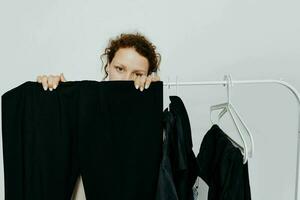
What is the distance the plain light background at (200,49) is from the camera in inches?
68.9

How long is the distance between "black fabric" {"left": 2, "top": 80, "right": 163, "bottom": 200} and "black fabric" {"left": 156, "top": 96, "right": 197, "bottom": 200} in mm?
39

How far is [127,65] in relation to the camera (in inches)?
58.3

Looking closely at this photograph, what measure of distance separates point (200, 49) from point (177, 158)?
2.78ft

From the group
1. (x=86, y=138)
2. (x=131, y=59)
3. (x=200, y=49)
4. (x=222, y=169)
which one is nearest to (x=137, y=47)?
(x=131, y=59)

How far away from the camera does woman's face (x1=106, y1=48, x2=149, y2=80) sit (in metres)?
1.47

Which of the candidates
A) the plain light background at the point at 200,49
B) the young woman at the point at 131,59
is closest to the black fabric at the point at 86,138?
the young woman at the point at 131,59

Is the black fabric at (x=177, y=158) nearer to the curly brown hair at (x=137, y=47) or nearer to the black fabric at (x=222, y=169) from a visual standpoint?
the black fabric at (x=222, y=169)

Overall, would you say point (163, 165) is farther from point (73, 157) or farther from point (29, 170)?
point (29, 170)

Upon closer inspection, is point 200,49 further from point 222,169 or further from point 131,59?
point 222,169

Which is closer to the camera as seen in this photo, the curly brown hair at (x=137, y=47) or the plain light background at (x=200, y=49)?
the curly brown hair at (x=137, y=47)

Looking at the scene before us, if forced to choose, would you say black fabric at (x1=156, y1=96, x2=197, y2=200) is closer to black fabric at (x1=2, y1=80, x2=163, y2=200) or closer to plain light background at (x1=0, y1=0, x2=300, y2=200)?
black fabric at (x1=2, y1=80, x2=163, y2=200)

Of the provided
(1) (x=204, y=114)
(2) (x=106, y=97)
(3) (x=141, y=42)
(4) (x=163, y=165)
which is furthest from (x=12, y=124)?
(1) (x=204, y=114)

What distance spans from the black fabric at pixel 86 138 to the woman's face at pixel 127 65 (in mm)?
373

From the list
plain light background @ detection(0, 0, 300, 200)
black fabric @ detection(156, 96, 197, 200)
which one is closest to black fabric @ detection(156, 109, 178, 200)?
black fabric @ detection(156, 96, 197, 200)
